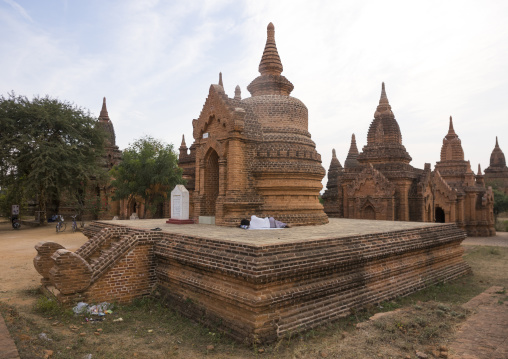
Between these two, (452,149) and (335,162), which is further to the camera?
(335,162)

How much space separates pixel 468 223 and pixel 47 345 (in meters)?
28.2

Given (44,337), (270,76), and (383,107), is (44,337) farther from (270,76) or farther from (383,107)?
(383,107)

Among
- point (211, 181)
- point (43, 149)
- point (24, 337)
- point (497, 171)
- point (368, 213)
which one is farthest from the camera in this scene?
point (497, 171)

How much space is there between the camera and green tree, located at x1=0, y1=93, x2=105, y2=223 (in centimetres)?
2320

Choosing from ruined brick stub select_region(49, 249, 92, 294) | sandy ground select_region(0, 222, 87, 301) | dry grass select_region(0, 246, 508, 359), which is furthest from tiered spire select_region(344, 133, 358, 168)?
A: ruined brick stub select_region(49, 249, 92, 294)

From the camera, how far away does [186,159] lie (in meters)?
30.2

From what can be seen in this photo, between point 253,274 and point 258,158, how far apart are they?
266 inches

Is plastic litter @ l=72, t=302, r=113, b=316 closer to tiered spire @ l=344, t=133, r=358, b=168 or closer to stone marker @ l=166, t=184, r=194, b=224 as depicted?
stone marker @ l=166, t=184, r=194, b=224

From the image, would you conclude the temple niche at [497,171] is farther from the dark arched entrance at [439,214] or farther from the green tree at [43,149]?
the green tree at [43,149]

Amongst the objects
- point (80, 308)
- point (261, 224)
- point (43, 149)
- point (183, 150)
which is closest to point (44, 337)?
point (80, 308)

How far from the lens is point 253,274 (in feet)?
20.0

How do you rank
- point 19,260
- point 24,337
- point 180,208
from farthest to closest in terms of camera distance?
point 19,260 < point 180,208 < point 24,337

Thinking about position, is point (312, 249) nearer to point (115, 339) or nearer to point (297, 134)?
point (115, 339)

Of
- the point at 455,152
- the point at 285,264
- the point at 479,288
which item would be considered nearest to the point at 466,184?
the point at 455,152
